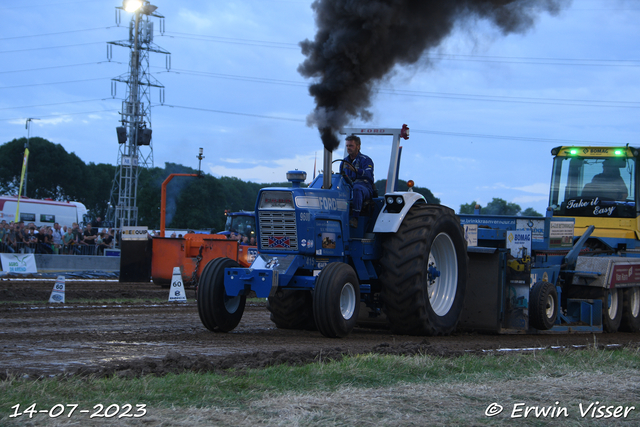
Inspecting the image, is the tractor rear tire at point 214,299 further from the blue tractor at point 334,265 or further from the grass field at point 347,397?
the grass field at point 347,397

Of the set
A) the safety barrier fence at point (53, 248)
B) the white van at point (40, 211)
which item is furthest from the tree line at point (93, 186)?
the safety barrier fence at point (53, 248)

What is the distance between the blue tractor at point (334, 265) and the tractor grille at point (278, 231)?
12mm

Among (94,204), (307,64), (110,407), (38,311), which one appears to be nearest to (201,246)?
(38,311)

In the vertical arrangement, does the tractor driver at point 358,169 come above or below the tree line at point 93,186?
below

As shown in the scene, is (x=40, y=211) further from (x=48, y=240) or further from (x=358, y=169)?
(x=358, y=169)

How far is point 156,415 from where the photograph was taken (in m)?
4.04

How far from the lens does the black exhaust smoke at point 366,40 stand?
9297 millimetres

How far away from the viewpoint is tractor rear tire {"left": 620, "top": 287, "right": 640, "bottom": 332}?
12492mm

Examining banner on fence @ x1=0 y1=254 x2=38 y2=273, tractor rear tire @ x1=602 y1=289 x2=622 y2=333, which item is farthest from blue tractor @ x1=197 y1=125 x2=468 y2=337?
banner on fence @ x1=0 y1=254 x2=38 y2=273

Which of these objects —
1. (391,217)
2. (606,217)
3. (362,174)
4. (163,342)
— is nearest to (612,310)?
(606,217)

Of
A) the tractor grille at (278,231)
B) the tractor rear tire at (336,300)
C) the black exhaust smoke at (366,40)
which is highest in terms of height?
the black exhaust smoke at (366,40)

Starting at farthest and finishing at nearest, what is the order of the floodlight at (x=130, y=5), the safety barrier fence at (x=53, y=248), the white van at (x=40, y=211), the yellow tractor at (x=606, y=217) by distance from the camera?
the white van at (x=40, y=211)
the floodlight at (x=130, y=5)
the safety barrier fence at (x=53, y=248)
the yellow tractor at (x=606, y=217)

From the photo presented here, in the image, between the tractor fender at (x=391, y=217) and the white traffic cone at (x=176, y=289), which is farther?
the white traffic cone at (x=176, y=289)

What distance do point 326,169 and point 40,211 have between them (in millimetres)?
36047
